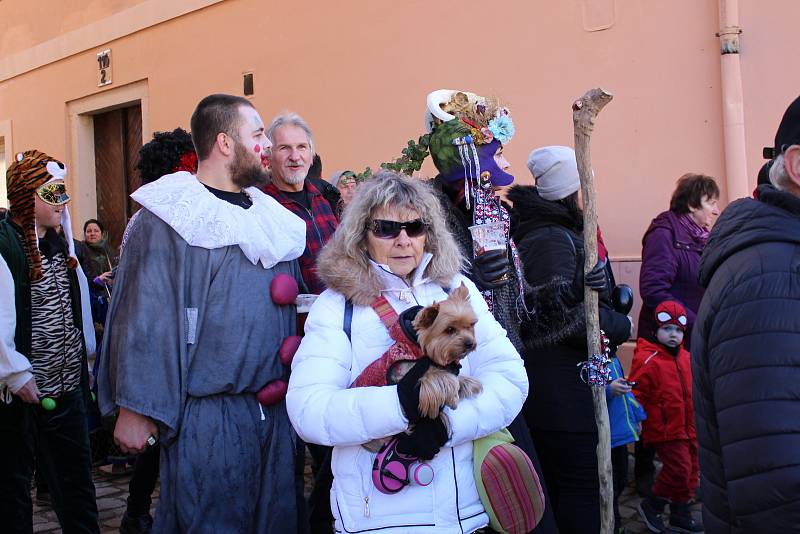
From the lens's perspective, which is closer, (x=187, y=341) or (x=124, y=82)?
(x=187, y=341)

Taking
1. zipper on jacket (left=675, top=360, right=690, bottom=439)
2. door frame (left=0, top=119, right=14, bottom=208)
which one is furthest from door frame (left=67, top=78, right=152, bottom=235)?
zipper on jacket (left=675, top=360, right=690, bottom=439)

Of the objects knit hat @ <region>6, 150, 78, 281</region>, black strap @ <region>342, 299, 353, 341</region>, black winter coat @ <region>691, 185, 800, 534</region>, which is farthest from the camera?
knit hat @ <region>6, 150, 78, 281</region>

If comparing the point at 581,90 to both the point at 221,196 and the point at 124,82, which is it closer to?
the point at 221,196

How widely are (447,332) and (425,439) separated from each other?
296mm

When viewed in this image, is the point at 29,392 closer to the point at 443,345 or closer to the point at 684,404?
the point at 443,345

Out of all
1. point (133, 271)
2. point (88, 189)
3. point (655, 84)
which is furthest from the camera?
point (88, 189)

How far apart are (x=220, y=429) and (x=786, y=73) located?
4.88 meters

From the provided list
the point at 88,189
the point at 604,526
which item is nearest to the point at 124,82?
the point at 88,189

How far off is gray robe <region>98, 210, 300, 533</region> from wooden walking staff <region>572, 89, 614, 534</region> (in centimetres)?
124

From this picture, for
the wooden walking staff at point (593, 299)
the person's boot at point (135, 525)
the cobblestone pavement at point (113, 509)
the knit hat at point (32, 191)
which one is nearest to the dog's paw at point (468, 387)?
the wooden walking staff at point (593, 299)

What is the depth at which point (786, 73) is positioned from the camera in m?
5.79

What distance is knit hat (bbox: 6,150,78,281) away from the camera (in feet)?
13.4

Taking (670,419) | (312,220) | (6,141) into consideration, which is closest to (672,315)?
(670,419)

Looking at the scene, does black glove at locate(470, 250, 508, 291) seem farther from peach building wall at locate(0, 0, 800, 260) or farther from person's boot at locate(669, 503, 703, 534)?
peach building wall at locate(0, 0, 800, 260)
